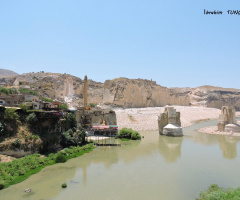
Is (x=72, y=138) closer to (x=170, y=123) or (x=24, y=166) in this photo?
(x=24, y=166)

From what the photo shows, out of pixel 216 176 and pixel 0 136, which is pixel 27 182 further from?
pixel 216 176

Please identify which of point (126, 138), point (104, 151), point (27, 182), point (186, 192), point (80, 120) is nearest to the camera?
point (186, 192)

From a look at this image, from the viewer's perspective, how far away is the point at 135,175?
52.4ft

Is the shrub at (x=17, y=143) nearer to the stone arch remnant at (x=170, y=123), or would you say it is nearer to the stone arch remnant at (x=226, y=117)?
the stone arch remnant at (x=170, y=123)

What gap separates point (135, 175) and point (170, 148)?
10.9m

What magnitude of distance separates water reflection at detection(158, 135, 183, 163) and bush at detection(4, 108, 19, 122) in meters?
Answer: 14.8

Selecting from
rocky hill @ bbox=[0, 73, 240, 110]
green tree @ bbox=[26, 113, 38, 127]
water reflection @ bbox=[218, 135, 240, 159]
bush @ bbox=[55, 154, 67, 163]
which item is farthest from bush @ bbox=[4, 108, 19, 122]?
rocky hill @ bbox=[0, 73, 240, 110]

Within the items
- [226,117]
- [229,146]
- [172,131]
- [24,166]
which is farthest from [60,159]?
[226,117]

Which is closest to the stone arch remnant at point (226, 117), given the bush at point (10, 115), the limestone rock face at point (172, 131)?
the limestone rock face at point (172, 131)

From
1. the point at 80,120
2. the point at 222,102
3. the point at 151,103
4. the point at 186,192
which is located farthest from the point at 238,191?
the point at 222,102

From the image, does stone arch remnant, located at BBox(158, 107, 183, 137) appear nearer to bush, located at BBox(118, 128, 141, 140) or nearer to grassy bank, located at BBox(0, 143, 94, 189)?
bush, located at BBox(118, 128, 141, 140)

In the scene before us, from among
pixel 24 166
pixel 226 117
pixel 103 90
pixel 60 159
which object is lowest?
pixel 60 159

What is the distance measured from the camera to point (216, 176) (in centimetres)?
1558

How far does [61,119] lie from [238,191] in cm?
1881
